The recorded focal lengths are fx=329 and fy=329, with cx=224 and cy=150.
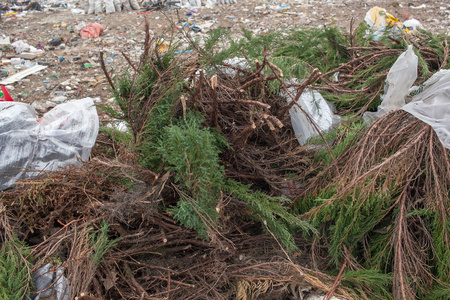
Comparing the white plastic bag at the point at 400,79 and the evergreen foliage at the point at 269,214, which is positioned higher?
the white plastic bag at the point at 400,79

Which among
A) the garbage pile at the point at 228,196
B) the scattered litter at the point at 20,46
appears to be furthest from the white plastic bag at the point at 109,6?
the garbage pile at the point at 228,196

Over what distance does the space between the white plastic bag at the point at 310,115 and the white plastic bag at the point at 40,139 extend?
4.46ft

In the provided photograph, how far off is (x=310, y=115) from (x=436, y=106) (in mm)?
734

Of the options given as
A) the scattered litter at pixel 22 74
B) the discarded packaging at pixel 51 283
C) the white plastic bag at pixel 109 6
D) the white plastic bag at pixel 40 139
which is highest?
the white plastic bag at pixel 109 6

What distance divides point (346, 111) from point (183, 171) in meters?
1.42

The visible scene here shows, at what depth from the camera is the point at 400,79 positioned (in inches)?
82.7

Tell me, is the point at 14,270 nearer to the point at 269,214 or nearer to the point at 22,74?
the point at 269,214

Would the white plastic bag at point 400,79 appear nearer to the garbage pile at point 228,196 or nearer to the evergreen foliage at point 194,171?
the garbage pile at point 228,196

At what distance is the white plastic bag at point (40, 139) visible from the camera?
2027 millimetres

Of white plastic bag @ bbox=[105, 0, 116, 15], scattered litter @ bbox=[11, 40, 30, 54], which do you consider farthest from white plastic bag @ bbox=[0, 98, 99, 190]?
white plastic bag @ bbox=[105, 0, 116, 15]

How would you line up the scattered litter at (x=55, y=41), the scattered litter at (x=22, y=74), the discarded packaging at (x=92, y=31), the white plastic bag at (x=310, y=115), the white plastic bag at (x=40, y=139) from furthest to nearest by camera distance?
the discarded packaging at (x=92, y=31) < the scattered litter at (x=55, y=41) < the scattered litter at (x=22, y=74) < the white plastic bag at (x=310, y=115) < the white plastic bag at (x=40, y=139)

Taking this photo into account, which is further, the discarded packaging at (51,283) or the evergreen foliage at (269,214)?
the evergreen foliage at (269,214)

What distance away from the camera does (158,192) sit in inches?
66.6

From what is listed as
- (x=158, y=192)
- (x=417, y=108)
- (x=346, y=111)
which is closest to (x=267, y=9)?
(x=346, y=111)
